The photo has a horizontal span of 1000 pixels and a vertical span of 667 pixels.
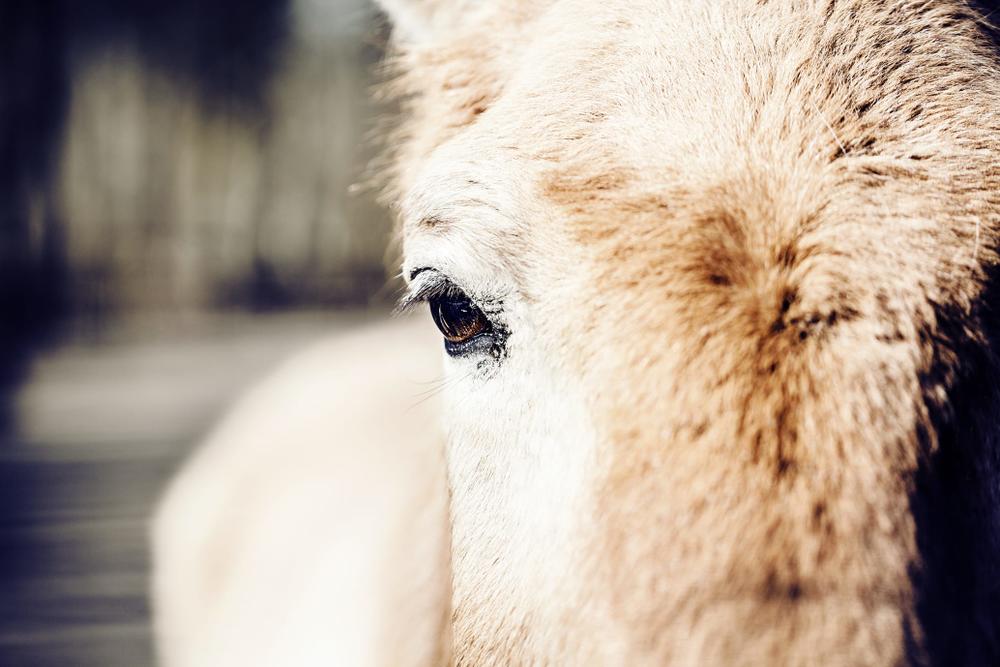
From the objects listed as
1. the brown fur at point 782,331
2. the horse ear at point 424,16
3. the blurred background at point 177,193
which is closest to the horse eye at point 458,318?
the brown fur at point 782,331

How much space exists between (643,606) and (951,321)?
481 mm

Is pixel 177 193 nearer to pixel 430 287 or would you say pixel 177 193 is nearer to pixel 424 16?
pixel 424 16

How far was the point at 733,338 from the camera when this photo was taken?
1035 millimetres

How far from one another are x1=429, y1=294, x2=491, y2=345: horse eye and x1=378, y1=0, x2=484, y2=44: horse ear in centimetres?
85

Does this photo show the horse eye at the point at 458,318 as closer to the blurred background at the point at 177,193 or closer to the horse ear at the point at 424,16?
the horse ear at the point at 424,16

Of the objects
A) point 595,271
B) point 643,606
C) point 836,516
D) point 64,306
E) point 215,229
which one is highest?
point 595,271

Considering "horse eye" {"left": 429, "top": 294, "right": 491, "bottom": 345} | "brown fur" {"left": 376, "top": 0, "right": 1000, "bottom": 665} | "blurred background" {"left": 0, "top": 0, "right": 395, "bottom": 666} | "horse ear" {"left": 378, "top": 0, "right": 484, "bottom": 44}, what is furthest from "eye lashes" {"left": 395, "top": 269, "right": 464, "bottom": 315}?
"blurred background" {"left": 0, "top": 0, "right": 395, "bottom": 666}

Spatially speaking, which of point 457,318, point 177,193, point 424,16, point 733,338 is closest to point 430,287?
point 457,318

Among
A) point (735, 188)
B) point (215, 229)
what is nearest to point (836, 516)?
point (735, 188)

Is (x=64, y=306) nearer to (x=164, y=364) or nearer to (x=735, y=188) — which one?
(x=164, y=364)

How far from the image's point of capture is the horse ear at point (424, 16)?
2.08 m

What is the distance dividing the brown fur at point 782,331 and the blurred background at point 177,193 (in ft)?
20.2

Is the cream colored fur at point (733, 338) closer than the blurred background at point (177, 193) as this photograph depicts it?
Yes

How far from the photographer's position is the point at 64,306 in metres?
8.73
